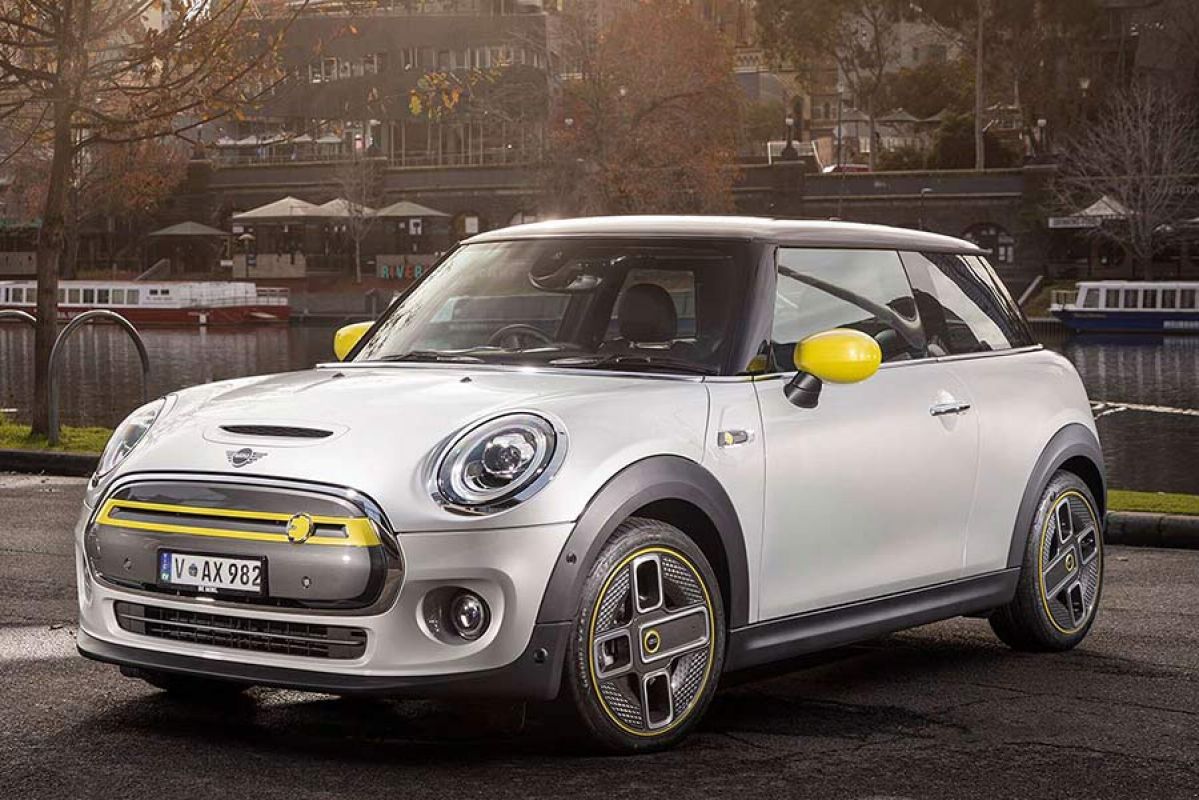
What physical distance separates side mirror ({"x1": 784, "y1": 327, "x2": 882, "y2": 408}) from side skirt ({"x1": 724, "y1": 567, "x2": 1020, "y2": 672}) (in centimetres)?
67

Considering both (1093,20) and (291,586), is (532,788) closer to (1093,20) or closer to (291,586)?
(291,586)

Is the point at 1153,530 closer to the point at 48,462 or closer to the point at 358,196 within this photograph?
the point at 48,462

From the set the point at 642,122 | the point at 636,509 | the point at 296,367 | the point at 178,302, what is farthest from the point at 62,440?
the point at 642,122

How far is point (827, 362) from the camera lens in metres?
5.92

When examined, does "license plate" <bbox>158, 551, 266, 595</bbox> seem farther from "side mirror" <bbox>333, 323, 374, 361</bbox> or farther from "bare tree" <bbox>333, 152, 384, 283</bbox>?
"bare tree" <bbox>333, 152, 384, 283</bbox>

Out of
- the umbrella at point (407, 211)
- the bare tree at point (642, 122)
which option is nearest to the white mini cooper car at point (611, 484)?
the bare tree at point (642, 122)

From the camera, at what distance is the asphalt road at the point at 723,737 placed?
4973 millimetres

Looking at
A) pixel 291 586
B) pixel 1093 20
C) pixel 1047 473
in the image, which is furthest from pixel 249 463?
pixel 1093 20

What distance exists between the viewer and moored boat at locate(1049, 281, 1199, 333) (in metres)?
55.5

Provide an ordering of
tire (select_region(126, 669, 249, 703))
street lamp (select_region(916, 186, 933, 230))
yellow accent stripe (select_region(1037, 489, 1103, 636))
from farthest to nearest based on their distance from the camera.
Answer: street lamp (select_region(916, 186, 933, 230)) < yellow accent stripe (select_region(1037, 489, 1103, 636)) < tire (select_region(126, 669, 249, 703))

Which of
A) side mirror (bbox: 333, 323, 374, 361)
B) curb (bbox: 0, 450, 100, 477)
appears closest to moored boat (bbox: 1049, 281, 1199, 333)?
curb (bbox: 0, 450, 100, 477)

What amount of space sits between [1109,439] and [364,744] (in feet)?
62.4

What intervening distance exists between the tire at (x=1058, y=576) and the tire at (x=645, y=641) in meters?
1.92

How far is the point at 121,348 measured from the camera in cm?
4778
